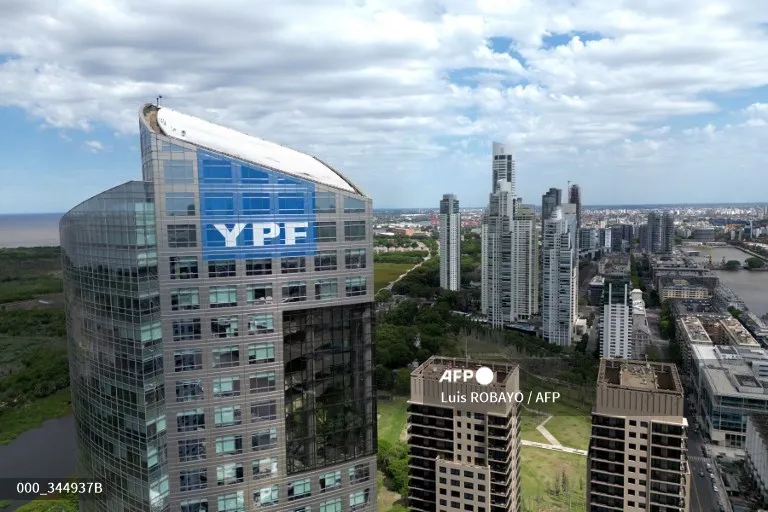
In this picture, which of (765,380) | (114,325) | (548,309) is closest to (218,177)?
(114,325)

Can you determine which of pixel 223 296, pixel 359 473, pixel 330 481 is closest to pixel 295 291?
pixel 223 296

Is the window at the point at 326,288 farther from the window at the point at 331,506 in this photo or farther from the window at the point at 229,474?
the window at the point at 331,506

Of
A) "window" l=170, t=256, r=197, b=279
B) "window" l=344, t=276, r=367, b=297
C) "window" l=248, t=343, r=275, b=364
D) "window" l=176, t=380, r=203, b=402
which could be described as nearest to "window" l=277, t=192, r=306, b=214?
"window" l=344, t=276, r=367, b=297

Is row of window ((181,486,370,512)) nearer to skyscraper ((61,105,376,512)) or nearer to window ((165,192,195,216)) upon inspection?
skyscraper ((61,105,376,512))

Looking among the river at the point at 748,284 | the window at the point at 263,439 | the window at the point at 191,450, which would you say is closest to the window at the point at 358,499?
the window at the point at 263,439

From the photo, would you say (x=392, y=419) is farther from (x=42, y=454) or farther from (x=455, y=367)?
(x=42, y=454)
